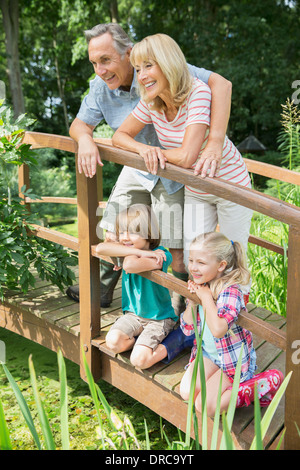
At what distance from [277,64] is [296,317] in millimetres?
12882

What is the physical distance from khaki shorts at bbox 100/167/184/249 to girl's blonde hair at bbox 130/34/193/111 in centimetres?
61

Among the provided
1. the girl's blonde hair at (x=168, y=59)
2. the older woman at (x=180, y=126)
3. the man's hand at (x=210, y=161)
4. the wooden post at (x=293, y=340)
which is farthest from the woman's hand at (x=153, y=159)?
the wooden post at (x=293, y=340)

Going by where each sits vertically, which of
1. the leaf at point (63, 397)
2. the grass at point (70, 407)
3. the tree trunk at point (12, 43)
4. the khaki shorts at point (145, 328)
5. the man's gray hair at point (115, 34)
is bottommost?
the grass at point (70, 407)

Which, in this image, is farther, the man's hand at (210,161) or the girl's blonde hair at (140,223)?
the girl's blonde hair at (140,223)

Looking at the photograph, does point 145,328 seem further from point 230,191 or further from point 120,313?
point 230,191

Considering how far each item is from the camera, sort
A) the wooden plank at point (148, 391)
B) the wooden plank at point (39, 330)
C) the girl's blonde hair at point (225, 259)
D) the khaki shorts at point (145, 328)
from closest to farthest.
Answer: the girl's blonde hair at point (225, 259) → the wooden plank at point (148, 391) → the khaki shorts at point (145, 328) → the wooden plank at point (39, 330)

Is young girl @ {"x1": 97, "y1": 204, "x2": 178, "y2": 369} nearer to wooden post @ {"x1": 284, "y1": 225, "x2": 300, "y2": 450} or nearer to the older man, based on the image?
the older man

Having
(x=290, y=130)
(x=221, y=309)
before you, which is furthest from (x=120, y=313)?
(x=290, y=130)

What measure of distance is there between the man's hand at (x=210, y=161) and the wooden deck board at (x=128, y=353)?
979mm

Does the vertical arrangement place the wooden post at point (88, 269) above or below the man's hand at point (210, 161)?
below

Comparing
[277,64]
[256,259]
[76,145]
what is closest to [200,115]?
[76,145]

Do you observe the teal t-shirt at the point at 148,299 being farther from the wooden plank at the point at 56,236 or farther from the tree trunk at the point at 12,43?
the tree trunk at the point at 12,43

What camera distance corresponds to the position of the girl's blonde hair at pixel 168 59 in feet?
6.29

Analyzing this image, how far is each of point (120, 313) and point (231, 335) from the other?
0.94 meters
